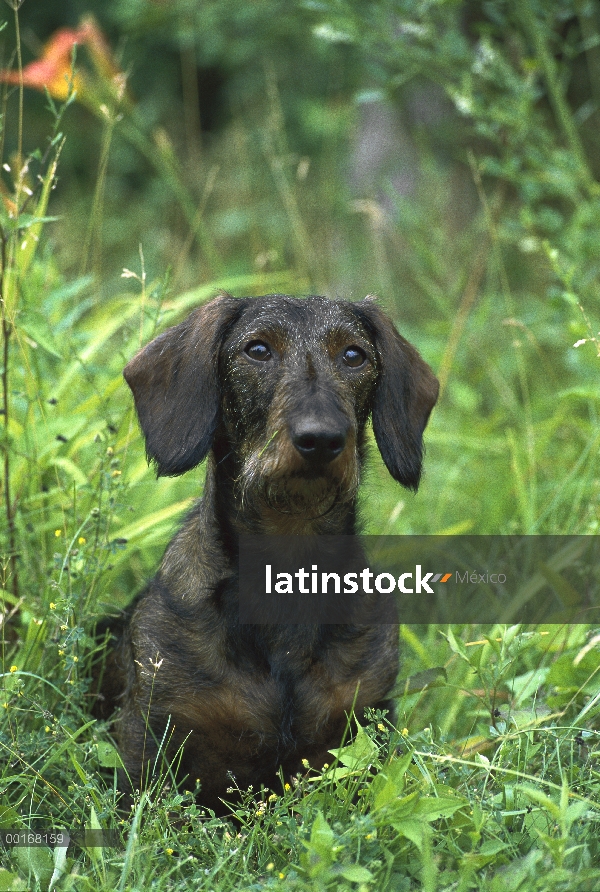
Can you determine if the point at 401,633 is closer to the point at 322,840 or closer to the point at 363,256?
the point at 322,840

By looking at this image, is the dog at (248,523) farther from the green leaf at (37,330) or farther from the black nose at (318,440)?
the green leaf at (37,330)

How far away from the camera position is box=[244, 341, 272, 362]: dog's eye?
265 centimetres

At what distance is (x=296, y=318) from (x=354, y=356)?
201 mm

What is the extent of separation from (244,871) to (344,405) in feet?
3.64

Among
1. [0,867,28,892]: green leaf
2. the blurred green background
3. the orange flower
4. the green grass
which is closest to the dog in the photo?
the green grass

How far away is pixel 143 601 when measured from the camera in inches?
112

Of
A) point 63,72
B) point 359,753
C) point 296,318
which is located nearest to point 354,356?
point 296,318

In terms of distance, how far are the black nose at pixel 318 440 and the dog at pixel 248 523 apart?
0.01 meters

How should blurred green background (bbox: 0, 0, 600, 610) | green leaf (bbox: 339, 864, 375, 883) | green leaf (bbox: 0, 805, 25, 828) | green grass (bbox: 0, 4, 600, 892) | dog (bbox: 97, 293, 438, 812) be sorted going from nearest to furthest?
green leaf (bbox: 339, 864, 375, 883), green grass (bbox: 0, 4, 600, 892), green leaf (bbox: 0, 805, 25, 828), dog (bbox: 97, 293, 438, 812), blurred green background (bbox: 0, 0, 600, 610)

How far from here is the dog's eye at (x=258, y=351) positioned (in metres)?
2.65

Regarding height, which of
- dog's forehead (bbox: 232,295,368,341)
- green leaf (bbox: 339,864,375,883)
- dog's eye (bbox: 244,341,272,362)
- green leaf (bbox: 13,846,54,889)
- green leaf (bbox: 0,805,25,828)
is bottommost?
green leaf (bbox: 13,846,54,889)

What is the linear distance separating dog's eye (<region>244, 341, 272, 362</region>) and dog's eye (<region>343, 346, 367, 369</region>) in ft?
0.74

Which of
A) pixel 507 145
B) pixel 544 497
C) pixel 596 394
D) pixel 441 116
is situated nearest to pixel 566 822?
pixel 596 394

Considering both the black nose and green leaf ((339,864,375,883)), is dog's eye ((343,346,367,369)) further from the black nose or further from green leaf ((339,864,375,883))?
green leaf ((339,864,375,883))
